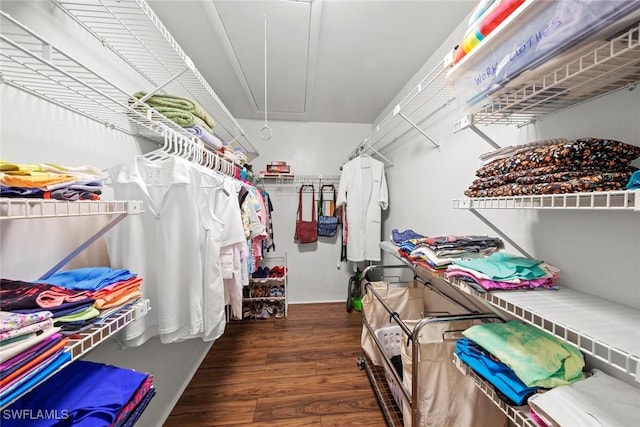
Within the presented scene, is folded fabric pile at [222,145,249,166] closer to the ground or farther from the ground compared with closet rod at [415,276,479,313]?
farther from the ground

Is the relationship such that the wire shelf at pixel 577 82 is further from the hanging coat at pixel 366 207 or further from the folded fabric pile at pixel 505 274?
the hanging coat at pixel 366 207

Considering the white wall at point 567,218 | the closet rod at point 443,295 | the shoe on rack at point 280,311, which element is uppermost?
the white wall at point 567,218

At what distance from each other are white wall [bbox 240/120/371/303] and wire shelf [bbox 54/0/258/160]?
126cm

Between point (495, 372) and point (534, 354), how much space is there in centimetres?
13

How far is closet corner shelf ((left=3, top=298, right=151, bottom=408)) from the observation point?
1.78 feet

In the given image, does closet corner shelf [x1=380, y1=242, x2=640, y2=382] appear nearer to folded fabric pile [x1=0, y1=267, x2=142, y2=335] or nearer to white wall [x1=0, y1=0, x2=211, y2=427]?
folded fabric pile [x1=0, y1=267, x2=142, y2=335]

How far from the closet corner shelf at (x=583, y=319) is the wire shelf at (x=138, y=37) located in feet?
5.24

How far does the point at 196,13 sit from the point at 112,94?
0.76 m

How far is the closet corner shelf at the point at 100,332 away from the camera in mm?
543

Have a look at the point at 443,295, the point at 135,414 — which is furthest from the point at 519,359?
the point at 135,414

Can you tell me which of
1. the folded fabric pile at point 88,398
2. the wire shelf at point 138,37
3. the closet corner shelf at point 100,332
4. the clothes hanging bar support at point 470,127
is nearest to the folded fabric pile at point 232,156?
the wire shelf at point 138,37

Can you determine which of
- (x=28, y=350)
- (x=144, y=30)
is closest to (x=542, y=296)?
(x=28, y=350)

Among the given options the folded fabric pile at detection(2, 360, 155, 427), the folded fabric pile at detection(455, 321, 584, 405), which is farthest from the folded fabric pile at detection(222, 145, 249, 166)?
the folded fabric pile at detection(455, 321, 584, 405)

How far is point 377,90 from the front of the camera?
91.7 inches
